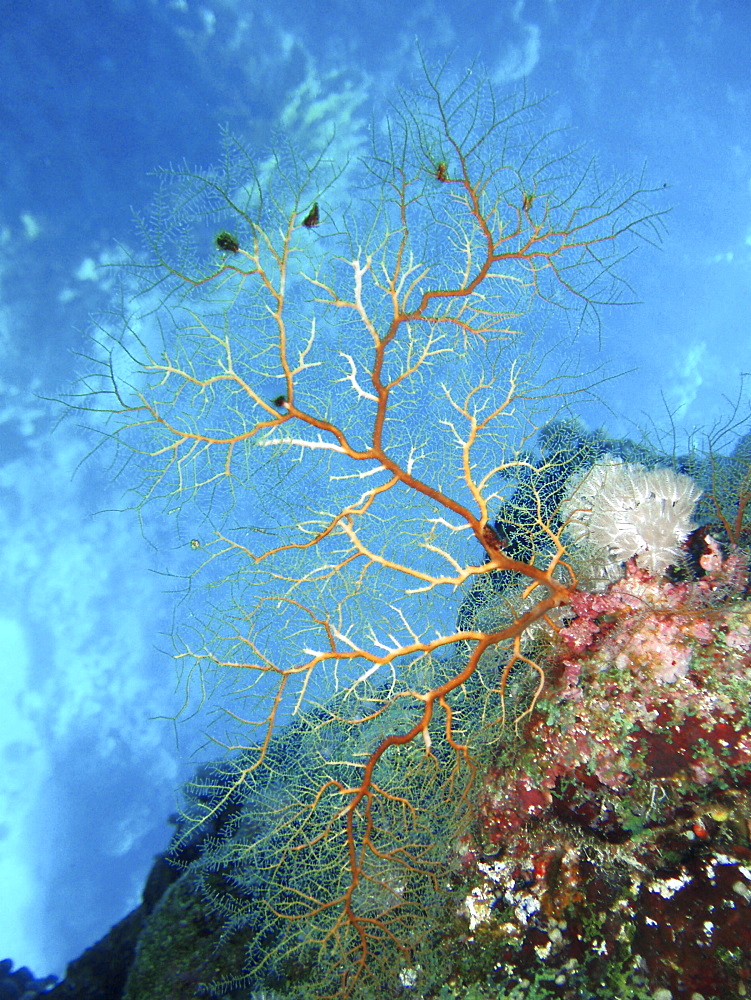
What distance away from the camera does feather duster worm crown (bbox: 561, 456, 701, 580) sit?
3.50 m

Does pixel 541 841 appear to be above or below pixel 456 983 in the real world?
above

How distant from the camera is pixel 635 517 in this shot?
3.62m

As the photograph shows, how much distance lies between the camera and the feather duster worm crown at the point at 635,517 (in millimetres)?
3504

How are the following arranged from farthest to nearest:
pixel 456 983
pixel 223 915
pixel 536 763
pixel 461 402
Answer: pixel 223 915
pixel 461 402
pixel 536 763
pixel 456 983

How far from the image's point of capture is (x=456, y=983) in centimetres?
296

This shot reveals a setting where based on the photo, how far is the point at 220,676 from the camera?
3252 millimetres

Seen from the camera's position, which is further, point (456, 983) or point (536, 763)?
point (536, 763)

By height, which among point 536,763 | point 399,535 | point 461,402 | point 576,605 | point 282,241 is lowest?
point 536,763

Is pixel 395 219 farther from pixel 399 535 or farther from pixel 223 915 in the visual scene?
pixel 223 915

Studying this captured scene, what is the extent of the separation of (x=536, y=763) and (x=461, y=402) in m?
2.58

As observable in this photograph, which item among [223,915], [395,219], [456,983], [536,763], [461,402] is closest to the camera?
[456,983]

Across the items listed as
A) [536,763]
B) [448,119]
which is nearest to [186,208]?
[448,119]

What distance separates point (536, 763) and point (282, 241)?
12.3 ft

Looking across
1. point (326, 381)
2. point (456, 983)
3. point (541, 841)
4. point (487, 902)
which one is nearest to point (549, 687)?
point (541, 841)
